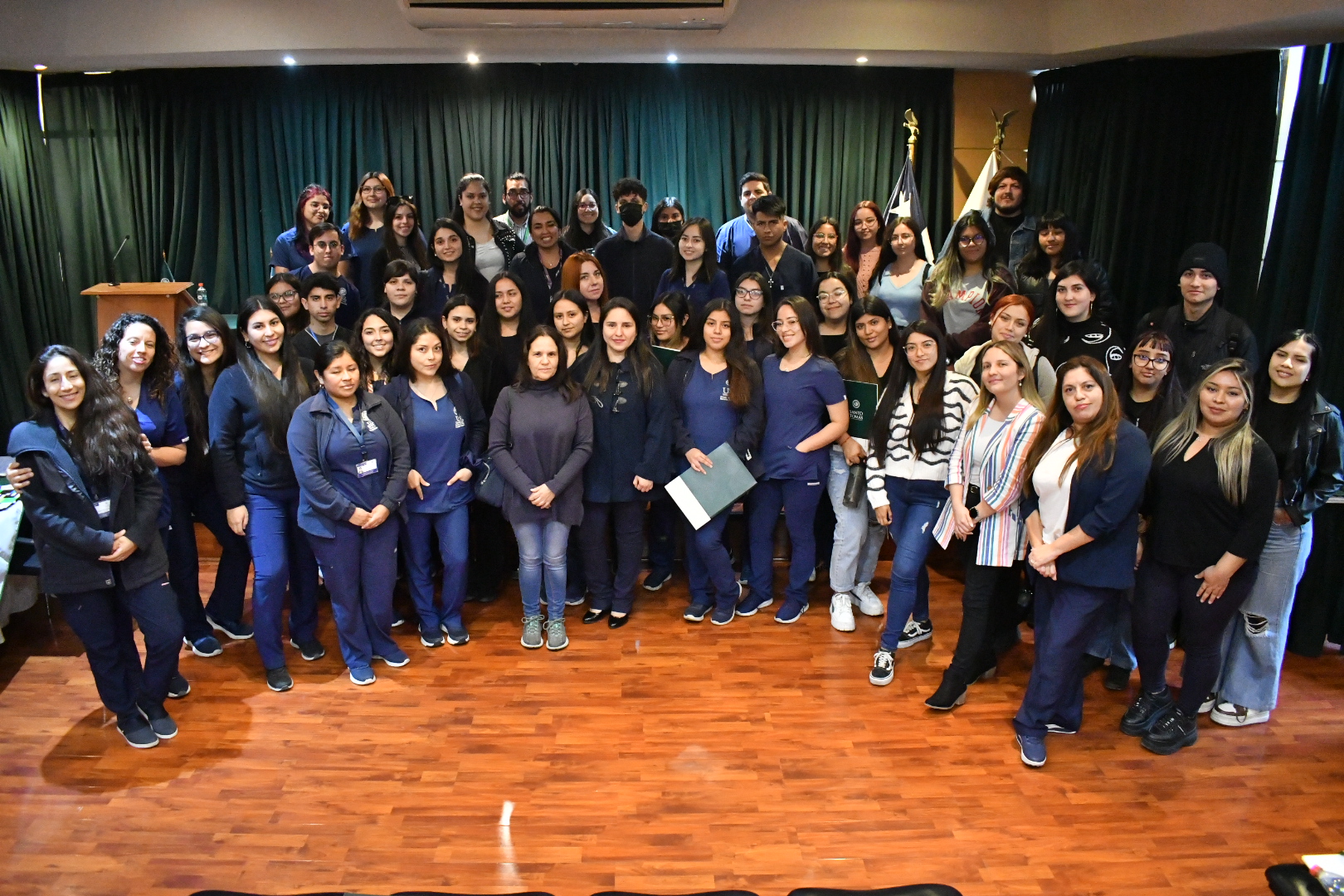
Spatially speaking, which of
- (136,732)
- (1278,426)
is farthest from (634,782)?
(1278,426)

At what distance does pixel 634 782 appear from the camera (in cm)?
323

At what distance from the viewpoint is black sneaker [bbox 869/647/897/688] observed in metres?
3.87

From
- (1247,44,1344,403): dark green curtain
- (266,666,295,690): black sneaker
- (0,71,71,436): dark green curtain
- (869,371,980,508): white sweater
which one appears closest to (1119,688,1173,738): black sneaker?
(869,371,980,508): white sweater

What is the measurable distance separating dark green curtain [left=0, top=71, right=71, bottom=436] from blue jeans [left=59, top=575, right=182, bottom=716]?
4046 millimetres

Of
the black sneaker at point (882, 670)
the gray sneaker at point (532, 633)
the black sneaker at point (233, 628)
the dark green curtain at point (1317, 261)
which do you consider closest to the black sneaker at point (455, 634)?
the gray sneaker at point (532, 633)

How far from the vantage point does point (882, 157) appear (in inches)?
279

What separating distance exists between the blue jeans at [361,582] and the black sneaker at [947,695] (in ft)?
7.58

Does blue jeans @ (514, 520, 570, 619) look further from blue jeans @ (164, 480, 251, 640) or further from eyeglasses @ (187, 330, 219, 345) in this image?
eyeglasses @ (187, 330, 219, 345)

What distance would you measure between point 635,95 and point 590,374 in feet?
12.3

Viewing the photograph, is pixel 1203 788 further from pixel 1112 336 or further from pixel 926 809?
pixel 1112 336

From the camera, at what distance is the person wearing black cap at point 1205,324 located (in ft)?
12.6

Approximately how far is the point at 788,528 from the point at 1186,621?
1698 millimetres

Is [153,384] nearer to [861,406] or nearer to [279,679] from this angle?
[279,679]

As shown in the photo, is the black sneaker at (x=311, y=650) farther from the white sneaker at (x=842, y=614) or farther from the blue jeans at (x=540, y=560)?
the white sneaker at (x=842, y=614)
